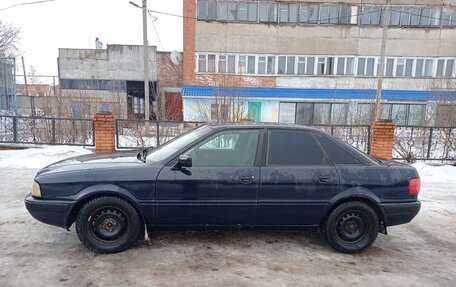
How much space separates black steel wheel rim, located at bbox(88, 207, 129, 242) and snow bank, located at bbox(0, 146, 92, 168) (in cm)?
564

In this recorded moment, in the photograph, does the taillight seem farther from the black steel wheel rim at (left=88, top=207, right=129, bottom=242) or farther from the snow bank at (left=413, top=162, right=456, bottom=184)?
the snow bank at (left=413, top=162, right=456, bottom=184)

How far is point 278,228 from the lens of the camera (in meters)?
3.63

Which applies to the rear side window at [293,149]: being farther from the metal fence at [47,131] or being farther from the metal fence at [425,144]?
the metal fence at [47,131]

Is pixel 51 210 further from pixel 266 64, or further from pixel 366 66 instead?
pixel 366 66

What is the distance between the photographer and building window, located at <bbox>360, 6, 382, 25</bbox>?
2295 centimetres

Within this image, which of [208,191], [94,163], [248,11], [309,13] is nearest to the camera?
[208,191]

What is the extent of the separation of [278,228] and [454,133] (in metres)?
8.73

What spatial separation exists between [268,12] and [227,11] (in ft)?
10.2

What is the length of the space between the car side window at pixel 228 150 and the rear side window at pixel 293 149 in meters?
0.21

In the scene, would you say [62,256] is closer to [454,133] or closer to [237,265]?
[237,265]

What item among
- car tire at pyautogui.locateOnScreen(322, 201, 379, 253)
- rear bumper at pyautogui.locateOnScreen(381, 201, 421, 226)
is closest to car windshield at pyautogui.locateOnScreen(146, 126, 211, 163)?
car tire at pyautogui.locateOnScreen(322, 201, 379, 253)

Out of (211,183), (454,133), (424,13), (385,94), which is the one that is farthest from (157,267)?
(424,13)

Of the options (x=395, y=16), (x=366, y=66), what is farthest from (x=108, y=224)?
(x=395, y=16)

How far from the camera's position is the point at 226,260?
3340 millimetres
